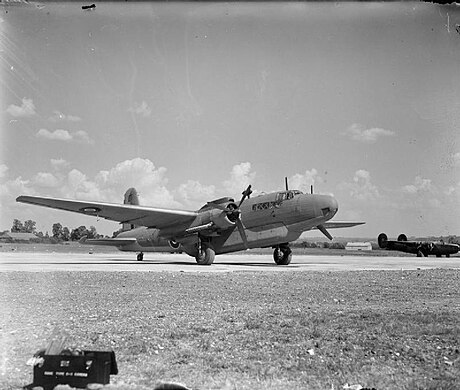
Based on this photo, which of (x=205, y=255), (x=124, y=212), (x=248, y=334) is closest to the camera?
(x=248, y=334)

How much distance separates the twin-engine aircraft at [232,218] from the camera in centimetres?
2348

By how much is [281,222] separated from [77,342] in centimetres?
1830

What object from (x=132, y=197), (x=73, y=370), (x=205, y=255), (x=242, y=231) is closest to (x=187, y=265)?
(x=205, y=255)

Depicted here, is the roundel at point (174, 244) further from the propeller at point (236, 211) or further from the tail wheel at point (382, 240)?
the tail wheel at point (382, 240)

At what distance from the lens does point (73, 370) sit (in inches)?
181

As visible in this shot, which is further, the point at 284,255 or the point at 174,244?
the point at 174,244

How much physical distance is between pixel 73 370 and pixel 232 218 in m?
19.7

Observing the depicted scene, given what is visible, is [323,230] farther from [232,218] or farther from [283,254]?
[232,218]

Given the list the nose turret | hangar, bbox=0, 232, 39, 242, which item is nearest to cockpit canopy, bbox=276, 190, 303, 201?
the nose turret

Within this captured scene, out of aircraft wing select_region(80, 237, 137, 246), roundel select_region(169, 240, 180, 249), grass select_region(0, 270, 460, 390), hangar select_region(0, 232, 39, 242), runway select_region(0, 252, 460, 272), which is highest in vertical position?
hangar select_region(0, 232, 39, 242)

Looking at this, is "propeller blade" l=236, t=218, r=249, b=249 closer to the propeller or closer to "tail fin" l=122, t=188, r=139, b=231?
the propeller

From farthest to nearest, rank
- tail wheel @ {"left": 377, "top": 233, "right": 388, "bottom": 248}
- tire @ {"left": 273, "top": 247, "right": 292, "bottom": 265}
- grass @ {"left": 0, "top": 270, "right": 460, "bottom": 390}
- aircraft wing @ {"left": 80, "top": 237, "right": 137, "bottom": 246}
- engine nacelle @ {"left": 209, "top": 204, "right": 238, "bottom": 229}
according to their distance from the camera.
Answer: tail wheel @ {"left": 377, "top": 233, "right": 388, "bottom": 248} < aircraft wing @ {"left": 80, "top": 237, "right": 137, "bottom": 246} < tire @ {"left": 273, "top": 247, "right": 292, "bottom": 265} < engine nacelle @ {"left": 209, "top": 204, "right": 238, "bottom": 229} < grass @ {"left": 0, "top": 270, "right": 460, "bottom": 390}

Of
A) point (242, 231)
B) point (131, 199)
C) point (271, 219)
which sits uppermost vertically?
point (131, 199)

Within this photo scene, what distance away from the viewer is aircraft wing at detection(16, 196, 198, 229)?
2362 centimetres
